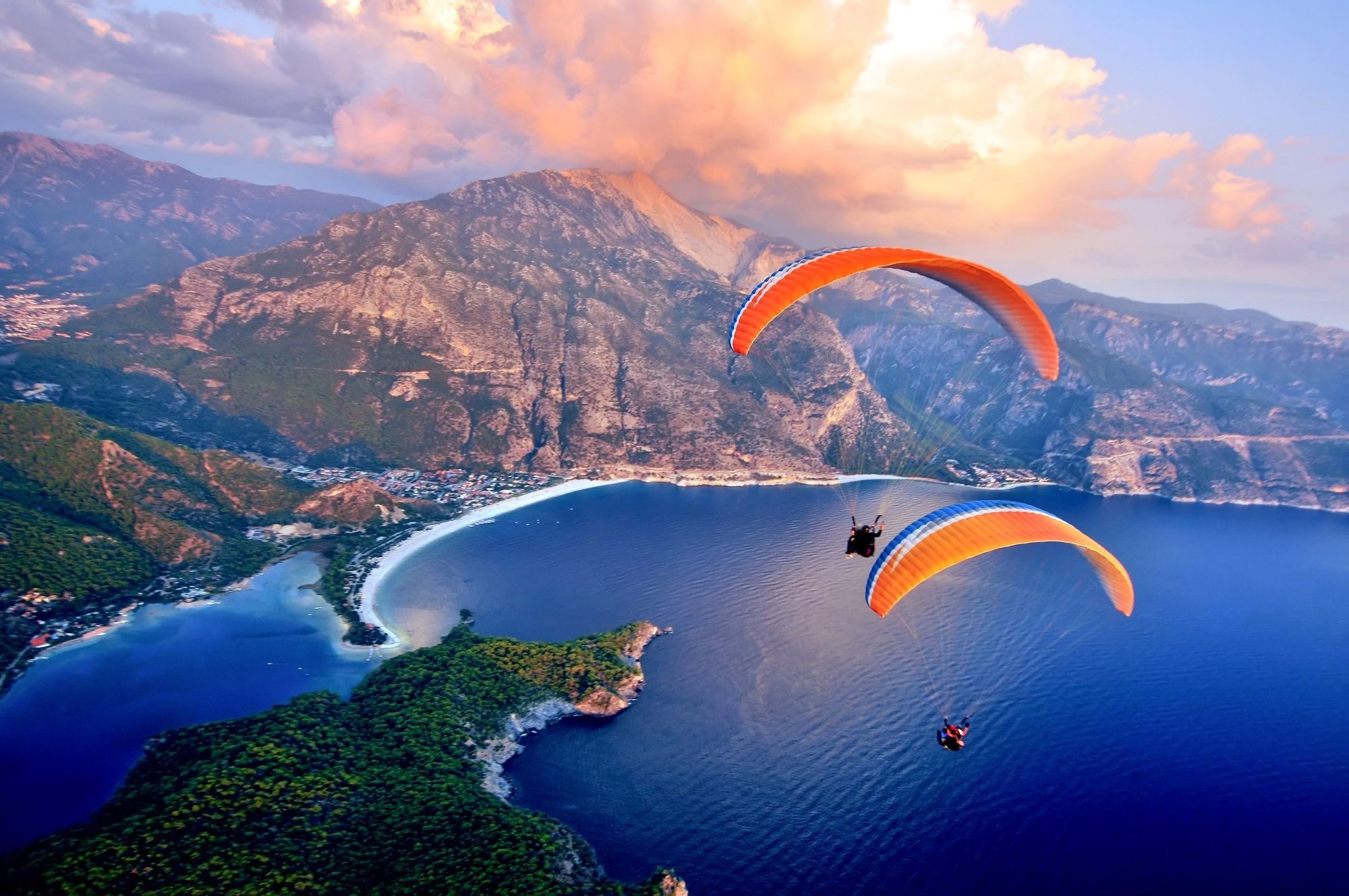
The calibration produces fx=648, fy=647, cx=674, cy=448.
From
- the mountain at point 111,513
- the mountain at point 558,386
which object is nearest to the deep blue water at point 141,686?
the mountain at point 111,513

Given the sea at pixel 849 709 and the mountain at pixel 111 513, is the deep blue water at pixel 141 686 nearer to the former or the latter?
the sea at pixel 849 709

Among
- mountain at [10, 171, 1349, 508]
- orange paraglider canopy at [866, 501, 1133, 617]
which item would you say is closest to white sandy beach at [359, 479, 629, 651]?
mountain at [10, 171, 1349, 508]

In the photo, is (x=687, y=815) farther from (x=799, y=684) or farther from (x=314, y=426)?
(x=314, y=426)

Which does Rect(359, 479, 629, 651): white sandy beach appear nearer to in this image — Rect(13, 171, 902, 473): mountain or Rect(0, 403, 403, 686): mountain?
Rect(0, 403, 403, 686): mountain

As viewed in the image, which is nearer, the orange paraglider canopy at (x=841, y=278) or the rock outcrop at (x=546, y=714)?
the orange paraglider canopy at (x=841, y=278)

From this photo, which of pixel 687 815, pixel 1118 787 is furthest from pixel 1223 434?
pixel 687 815
